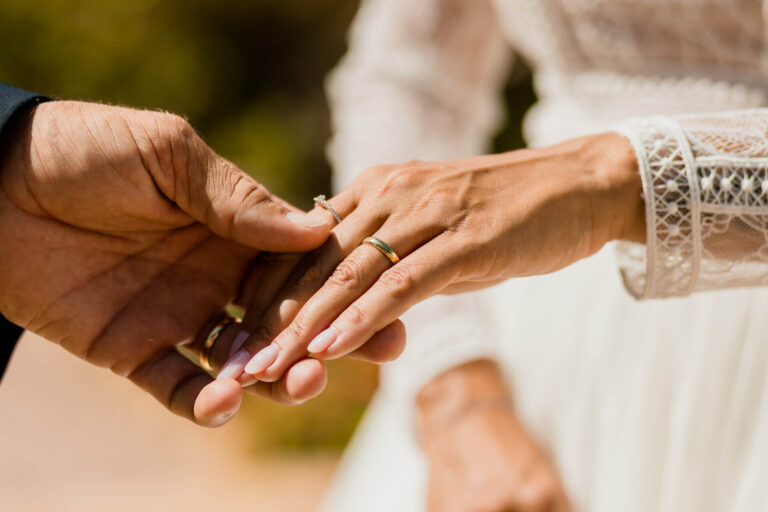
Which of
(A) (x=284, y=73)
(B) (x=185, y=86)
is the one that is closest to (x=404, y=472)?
(B) (x=185, y=86)

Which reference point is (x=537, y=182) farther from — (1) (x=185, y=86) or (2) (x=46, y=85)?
(2) (x=46, y=85)

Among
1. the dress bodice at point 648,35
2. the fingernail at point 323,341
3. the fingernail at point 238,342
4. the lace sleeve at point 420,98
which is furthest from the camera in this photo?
the lace sleeve at point 420,98

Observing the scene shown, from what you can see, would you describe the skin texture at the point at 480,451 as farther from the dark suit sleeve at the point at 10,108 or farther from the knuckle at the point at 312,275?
the dark suit sleeve at the point at 10,108

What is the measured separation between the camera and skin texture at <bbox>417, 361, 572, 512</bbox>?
1306 millimetres

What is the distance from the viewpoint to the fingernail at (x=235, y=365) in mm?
951

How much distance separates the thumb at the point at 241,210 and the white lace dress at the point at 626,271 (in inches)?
17.8

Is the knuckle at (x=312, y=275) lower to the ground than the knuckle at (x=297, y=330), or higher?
higher

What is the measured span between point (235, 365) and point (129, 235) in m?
0.30

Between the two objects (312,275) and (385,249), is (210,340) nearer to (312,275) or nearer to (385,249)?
(312,275)

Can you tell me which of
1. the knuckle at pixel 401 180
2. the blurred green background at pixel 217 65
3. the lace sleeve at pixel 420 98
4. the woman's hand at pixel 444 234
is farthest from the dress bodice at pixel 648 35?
the blurred green background at pixel 217 65

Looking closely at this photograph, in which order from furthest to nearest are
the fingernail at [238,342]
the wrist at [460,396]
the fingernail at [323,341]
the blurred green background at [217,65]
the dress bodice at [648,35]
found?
the blurred green background at [217,65]
the wrist at [460,396]
the dress bodice at [648,35]
the fingernail at [238,342]
the fingernail at [323,341]

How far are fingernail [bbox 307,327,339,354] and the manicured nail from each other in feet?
Answer: 0.44

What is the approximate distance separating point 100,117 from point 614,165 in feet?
2.29

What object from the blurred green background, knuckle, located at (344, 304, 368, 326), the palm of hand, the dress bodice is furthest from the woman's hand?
the blurred green background
